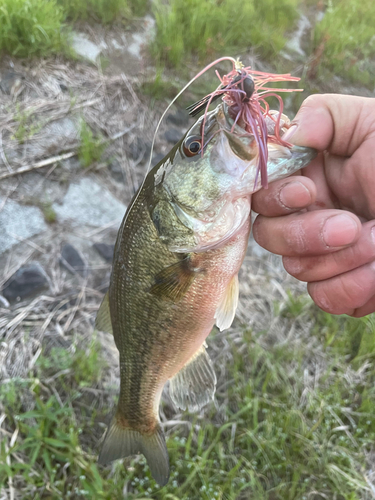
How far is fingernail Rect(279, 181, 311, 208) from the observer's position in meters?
1.34

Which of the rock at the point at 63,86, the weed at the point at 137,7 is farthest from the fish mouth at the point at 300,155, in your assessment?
the weed at the point at 137,7

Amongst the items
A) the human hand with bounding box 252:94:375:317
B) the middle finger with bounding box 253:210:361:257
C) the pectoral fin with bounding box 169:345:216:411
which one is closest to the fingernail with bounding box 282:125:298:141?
the human hand with bounding box 252:94:375:317

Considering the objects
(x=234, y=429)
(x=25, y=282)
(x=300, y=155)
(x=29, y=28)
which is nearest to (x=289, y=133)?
(x=300, y=155)

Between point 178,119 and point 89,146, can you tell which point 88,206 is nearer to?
point 89,146

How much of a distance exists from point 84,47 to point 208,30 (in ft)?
4.56

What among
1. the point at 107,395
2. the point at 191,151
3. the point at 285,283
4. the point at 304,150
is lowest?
the point at 107,395

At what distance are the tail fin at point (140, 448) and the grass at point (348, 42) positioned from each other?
4617 mm

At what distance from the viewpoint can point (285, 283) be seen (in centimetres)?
308

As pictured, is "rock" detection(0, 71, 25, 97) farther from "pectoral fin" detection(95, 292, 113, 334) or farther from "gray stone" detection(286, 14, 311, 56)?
"gray stone" detection(286, 14, 311, 56)

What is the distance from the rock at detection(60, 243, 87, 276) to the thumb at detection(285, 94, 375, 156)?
193 centimetres

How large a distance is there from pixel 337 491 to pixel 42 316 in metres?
2.19

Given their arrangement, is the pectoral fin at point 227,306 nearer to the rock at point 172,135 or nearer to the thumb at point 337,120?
the thumb at point 337,120

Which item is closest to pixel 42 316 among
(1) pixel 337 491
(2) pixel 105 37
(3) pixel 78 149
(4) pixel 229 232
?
(3) pixel 78 149

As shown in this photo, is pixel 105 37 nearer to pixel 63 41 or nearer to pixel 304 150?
pixel 63 41
